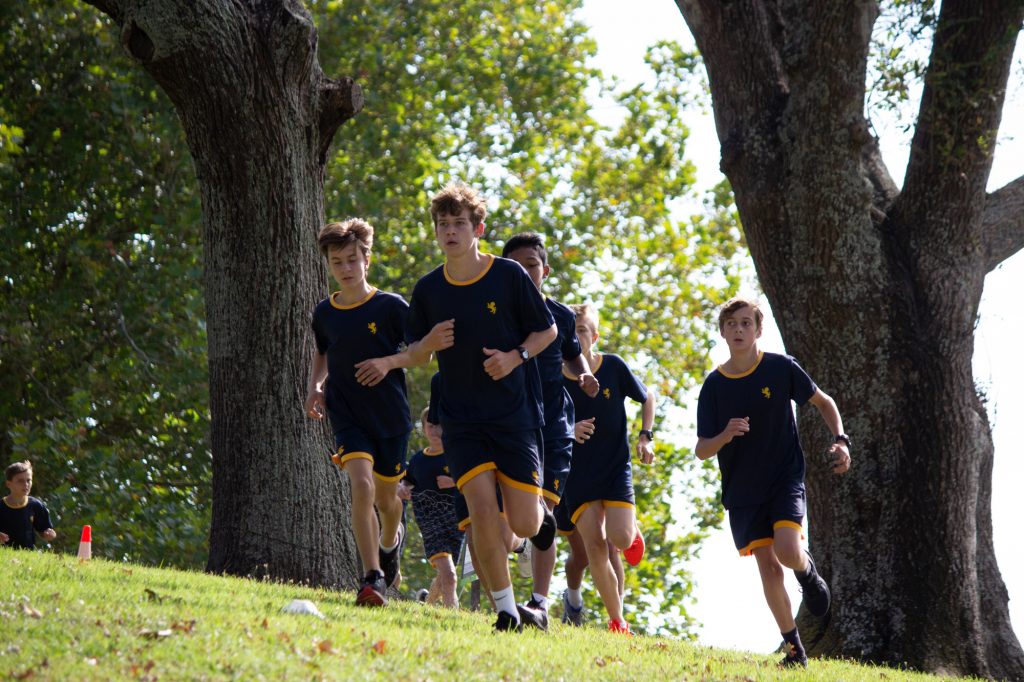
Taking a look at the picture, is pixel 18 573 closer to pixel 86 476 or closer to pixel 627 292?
pixel 86 476

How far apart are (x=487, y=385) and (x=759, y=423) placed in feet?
7.80

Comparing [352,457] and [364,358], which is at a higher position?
[364,358]

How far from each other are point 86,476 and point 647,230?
12528mm

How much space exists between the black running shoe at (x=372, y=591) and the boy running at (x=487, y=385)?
1081 millimetres

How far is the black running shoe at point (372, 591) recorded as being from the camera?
28.8 ft

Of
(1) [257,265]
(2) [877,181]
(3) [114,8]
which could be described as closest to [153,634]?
(1) [257,265]

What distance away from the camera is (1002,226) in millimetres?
13844

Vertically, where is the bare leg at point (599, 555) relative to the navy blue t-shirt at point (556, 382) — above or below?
below

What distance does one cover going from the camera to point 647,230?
2733 cm

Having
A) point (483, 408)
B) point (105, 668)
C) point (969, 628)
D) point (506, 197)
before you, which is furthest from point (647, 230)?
point (105, 668)

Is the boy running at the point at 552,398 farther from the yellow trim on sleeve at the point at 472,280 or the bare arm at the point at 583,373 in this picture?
the yellow trim on sleeve at the point at 472,280

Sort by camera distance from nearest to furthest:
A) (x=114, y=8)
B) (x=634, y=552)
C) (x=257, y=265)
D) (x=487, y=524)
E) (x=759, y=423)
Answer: (x=487, y=524) < (x=759, y=423) < (x=634, y=552) < (x=257, y=265) < (x=114, y=8)

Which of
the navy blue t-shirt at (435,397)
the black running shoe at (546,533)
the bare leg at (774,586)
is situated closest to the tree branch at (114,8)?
the navy blue t-shirt at (435,397)

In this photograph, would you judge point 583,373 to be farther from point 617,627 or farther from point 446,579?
point 446,579
